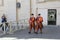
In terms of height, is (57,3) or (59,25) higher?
(57,3)

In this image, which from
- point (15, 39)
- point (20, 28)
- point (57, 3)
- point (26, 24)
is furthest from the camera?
point (57, 3)

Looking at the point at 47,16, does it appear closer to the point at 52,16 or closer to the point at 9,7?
the point at 52,16

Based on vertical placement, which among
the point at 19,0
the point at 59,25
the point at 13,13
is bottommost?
the point at 59,25

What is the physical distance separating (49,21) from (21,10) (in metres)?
3.49

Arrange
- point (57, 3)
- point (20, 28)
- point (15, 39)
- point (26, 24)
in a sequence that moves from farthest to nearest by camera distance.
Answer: point (57, 3) < point (26, 24) < point (20, 28) < point (15, 39)

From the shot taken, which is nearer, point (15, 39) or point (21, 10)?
point (15, 39)

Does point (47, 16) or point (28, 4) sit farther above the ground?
point (28, 4)

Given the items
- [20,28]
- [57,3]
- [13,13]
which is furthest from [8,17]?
[57,3]

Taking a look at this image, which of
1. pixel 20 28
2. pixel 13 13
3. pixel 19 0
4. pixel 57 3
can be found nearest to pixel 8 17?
pixel 13 13

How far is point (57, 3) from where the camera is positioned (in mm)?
21234

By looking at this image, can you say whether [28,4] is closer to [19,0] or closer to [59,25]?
[19,0]

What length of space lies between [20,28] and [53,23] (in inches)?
207

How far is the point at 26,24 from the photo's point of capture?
65.1 ft

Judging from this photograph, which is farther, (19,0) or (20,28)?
(19,0)
